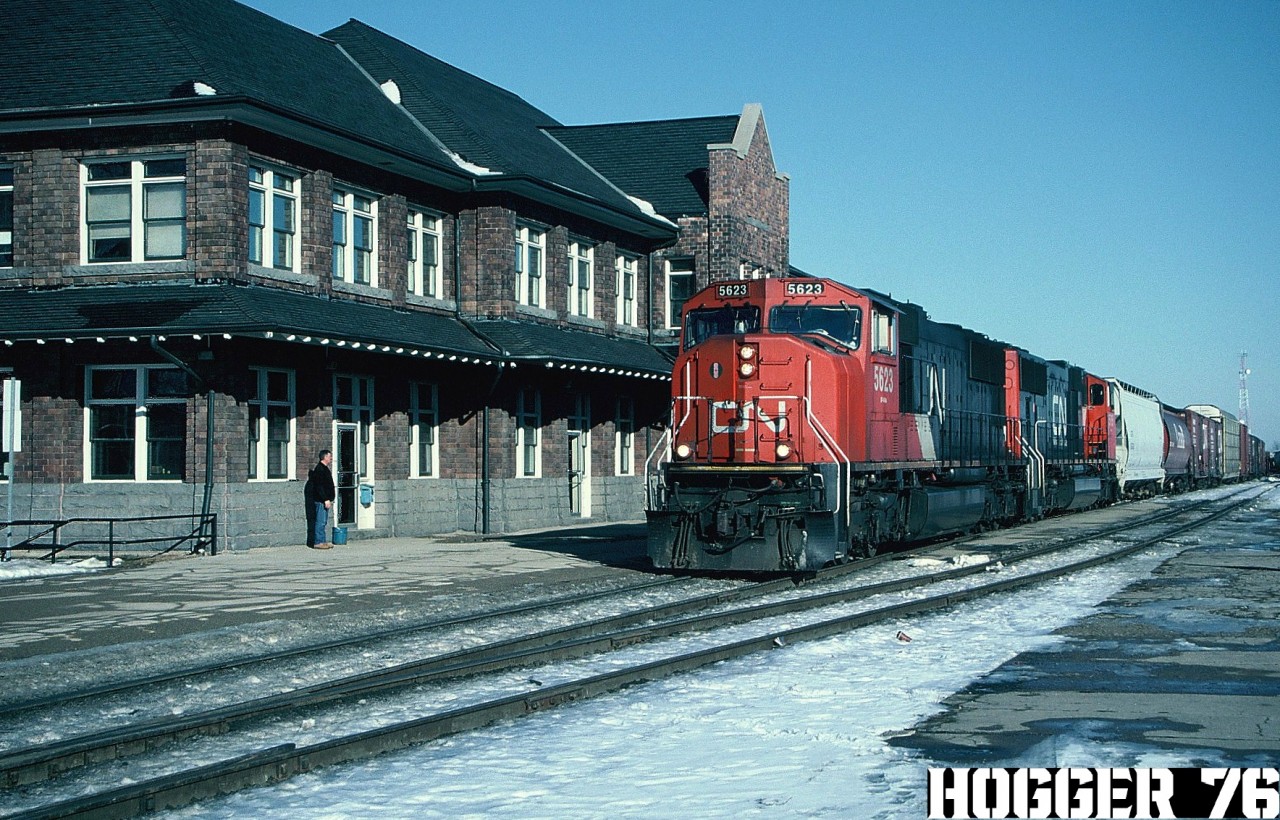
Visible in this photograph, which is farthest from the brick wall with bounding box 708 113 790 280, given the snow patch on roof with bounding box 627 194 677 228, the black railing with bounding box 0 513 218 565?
the black railing with bounding box 0 513 218 565

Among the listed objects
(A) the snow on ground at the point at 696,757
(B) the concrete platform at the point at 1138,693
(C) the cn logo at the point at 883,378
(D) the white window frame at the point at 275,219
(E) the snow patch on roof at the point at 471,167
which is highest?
(E) the snow patch on roof at the point at 471,167

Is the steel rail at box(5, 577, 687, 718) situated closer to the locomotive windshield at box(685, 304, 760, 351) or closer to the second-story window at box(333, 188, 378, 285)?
the locomotive windshield at box(685, 304, 760, 351)

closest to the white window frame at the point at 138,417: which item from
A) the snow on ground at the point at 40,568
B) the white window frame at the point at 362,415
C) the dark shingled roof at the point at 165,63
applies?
the snow on ground at the point at 40,568

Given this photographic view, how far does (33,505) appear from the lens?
24328 millimetres

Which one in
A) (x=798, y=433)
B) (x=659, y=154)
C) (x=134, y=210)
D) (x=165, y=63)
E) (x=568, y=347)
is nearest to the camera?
(x=798, y=433)

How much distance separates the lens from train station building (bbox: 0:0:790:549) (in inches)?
934

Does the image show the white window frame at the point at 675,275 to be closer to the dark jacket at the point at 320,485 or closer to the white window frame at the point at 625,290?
the white window frame at the point at 625,290

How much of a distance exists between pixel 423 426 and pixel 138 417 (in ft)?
23.0

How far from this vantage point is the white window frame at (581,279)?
34.6 metres

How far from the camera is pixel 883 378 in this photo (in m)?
20.5

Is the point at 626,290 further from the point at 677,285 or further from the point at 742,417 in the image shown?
the point at 742,417

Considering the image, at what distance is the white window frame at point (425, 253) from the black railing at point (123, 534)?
318 inches

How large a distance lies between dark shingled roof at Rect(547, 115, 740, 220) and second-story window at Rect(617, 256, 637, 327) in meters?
2.08

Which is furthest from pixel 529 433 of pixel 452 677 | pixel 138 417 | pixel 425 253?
pixel 452 677
